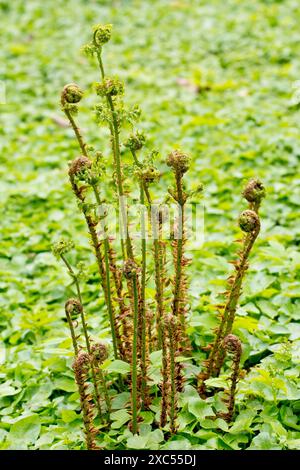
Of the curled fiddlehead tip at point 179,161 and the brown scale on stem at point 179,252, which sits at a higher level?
the curled fiddlehead tip at point 179,161

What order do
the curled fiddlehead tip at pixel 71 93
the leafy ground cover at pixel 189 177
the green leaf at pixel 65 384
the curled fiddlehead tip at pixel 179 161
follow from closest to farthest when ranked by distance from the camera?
the curled fiddlehead tip at pixel 179 161, the curled fiddlehead tip at pixel 71 93, the leafy ground cover at pixel 189 177, the green leaf at pixel 65 384

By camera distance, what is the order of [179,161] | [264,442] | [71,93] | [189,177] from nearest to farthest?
[179,161] < [71,93] < [264,442] < [189,177]

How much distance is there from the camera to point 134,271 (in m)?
1.85

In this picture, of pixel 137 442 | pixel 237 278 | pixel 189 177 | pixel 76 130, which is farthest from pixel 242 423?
pixel 189 177

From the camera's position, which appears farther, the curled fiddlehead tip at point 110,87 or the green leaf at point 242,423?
the green leaf at point 242,423

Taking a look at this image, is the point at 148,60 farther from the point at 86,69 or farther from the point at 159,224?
the point at 159,224

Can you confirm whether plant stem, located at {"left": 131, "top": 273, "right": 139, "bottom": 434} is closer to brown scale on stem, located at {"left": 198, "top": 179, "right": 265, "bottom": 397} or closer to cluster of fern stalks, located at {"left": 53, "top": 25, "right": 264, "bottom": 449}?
cluster of fern stalks, located at {"left": 53, "top": 25, "right": 264, "bottom": 449}

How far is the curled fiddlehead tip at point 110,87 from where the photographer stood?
1.89 m

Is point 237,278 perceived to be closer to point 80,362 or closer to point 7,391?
point 80,362

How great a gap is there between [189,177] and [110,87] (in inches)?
100

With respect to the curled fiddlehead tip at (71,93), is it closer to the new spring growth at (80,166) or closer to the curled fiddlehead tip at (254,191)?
the new spring growth at (80,166)

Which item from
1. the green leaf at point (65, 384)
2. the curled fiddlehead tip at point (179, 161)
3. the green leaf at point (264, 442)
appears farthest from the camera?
the green leaf at point (65, 384)

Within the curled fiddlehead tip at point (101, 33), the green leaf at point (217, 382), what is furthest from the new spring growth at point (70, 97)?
the green leaf at point (217, 382)
